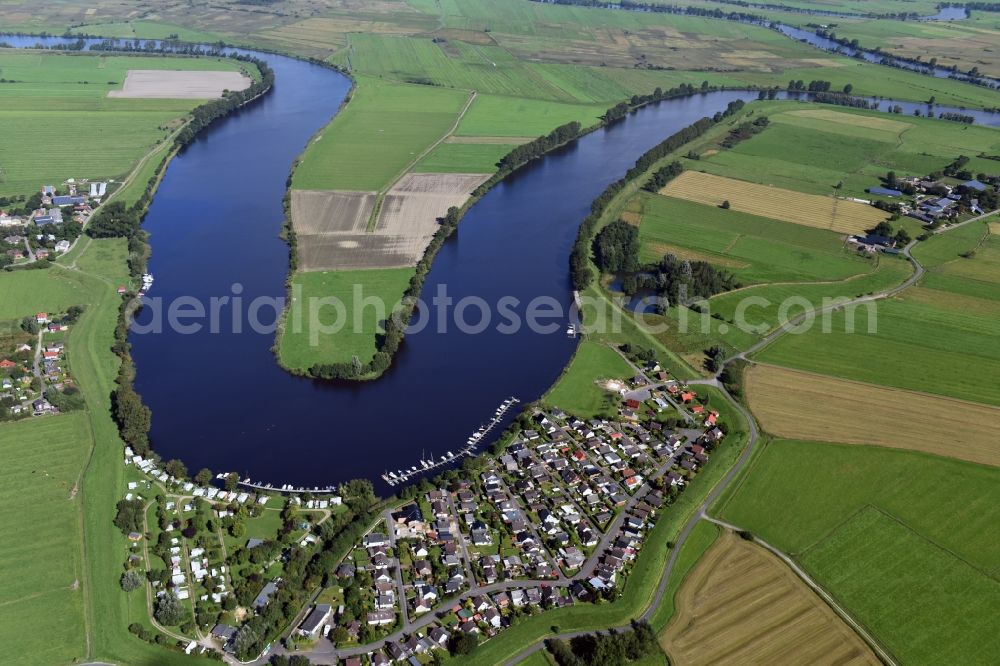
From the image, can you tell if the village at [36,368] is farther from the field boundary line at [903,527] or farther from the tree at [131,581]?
the field boundary line at [903,527]

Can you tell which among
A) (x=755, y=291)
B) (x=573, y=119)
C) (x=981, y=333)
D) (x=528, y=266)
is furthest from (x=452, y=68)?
(x=981, y=333)

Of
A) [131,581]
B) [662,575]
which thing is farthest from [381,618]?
[662,575]

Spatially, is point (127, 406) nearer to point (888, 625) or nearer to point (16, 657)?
point (16, 657)

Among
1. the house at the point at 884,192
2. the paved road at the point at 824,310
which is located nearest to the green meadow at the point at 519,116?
the house at the point at 884,192

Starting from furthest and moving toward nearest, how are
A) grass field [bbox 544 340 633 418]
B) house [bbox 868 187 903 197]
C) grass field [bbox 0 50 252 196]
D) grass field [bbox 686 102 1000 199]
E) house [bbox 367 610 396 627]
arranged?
1. grass field [bbox 686 102 1000 199]
2. grass field [bbox 0 50 252 196]
3. house [bbox 868 187 903 197]
4. grass field [bbox 544 340 633 418]
5. house [bbox 367 610 396 627]

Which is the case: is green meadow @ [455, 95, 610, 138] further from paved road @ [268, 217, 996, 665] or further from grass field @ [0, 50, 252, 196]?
paved road @ [268, 217, 996, 665]

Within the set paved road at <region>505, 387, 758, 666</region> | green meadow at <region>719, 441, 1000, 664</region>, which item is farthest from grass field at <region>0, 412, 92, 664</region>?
green meadow at <region>719, 441, 1000, 664</region>
